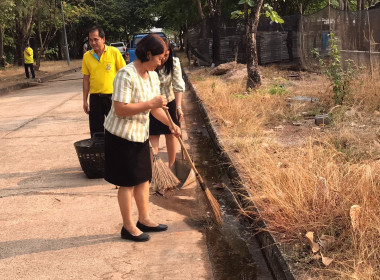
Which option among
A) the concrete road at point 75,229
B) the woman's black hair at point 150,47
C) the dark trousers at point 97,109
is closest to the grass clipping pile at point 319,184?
the concrete road at point 75,229

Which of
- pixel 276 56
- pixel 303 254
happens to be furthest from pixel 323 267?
pixel 276 56

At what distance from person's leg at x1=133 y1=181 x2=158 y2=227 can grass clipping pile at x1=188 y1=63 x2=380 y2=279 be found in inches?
35.1

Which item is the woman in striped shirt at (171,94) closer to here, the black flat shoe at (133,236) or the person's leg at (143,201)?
the person's leg at (143,201)

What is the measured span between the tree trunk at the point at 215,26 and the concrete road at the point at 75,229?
15041mm

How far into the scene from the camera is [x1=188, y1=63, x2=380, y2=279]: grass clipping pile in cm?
327

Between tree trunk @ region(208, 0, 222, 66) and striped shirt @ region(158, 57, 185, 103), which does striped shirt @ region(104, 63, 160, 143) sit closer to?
striped shirt @ region(158, 57, 185, 103)

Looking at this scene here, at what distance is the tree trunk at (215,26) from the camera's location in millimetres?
21562

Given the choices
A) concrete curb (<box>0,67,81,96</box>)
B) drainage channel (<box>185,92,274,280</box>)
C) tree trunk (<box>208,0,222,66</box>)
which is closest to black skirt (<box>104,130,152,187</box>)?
drainage channel (<box>185,92,274,280</box>)

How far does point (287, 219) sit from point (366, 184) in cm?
68

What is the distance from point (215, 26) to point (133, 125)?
60.6ft

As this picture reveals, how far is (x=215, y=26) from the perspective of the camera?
21.7 m

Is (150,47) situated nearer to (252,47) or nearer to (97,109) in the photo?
(97,109)

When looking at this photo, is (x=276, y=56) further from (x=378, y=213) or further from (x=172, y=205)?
(x=378, y=213)

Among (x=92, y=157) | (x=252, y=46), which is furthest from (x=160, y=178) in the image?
(x=252, y=46)
